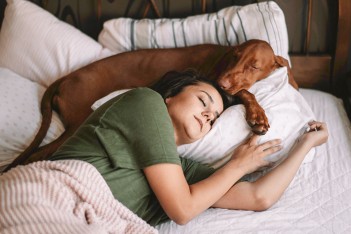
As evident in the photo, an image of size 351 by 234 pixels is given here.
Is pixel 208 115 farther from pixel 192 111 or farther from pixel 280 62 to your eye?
pixel 280 62

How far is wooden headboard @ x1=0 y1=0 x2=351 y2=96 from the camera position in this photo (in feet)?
7.48

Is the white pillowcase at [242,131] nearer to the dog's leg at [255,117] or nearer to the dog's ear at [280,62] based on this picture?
the dog's leg at [255,117]

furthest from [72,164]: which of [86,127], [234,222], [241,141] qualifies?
[241,141]

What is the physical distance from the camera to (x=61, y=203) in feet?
3.62

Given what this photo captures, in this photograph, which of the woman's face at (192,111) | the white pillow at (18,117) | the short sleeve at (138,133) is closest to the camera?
the short sleeve at (138,133)

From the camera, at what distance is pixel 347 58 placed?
230cm

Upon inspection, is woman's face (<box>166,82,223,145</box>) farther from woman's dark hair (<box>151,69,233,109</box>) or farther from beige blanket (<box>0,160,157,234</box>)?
beige blanket (<box>0,160,157,234</box>)

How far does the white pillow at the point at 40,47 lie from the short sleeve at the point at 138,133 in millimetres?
1178

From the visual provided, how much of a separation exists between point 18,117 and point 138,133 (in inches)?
38.4

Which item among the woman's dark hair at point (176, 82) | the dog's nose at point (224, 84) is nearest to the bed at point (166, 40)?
the dog's nose at point (224, 84)

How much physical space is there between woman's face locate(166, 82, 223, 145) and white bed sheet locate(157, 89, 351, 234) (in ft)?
1.00

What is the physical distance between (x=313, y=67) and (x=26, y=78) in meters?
1.67

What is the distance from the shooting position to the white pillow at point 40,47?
7.72 ft

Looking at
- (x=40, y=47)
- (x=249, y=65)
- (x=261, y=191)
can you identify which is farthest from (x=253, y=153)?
(x=40, y=47)
